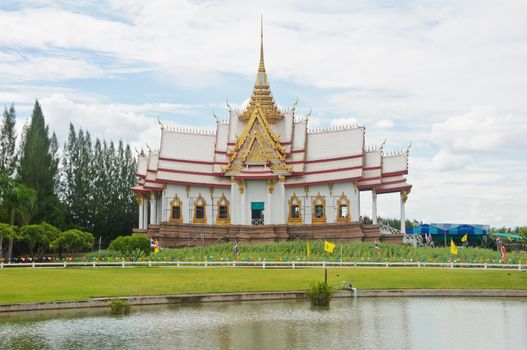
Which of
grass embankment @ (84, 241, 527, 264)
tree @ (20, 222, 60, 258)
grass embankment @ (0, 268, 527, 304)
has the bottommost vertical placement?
grass embankment @ (0, 268, 527, 304)

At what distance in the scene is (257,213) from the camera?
6028 cm

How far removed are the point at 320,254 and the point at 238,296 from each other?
19.3 m

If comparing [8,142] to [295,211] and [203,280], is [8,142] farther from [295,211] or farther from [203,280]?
[203,280]

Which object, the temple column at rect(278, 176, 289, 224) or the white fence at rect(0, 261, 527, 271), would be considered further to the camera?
the temple column at rect(278, 176, 289, 224)

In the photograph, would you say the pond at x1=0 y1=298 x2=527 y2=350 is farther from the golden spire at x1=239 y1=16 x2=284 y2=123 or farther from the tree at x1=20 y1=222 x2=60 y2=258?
the golden spire at x1=239 y1=16 x2=284 y2=123

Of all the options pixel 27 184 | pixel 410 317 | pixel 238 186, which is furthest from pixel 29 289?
pixel 27 184

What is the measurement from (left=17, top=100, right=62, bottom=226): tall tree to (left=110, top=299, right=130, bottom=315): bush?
1481 inches

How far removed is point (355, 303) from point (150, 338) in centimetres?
1091

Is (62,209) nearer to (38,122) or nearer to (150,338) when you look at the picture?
(38,122)

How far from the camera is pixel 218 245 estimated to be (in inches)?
2137

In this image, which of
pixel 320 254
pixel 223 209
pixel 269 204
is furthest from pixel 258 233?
pixel 320 254

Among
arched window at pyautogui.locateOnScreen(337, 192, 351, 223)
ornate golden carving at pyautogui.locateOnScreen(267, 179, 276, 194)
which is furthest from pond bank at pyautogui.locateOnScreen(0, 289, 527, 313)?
ornate golden carving at pyautogui.locateOnScreen(267, 179, 276, 194)

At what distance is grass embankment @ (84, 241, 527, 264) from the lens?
45562 mm

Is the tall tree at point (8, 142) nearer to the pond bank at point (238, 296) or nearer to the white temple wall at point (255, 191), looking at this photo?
the white temple wall at point (255, 191)
